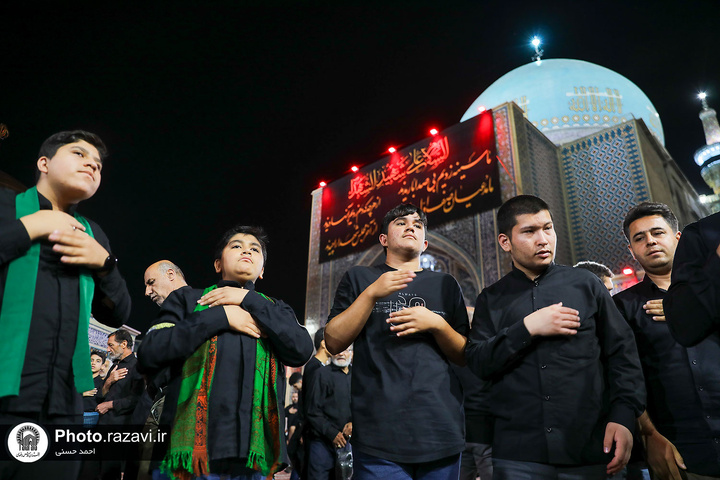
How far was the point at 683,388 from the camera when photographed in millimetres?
1678

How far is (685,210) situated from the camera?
12062 mm

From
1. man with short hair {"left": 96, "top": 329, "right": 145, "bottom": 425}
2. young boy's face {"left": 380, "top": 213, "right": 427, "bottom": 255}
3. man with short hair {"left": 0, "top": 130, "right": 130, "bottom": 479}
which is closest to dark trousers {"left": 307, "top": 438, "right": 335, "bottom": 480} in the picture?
man with short hair {"left": 96, "top": 329, "right": 145, "bottom": 425}

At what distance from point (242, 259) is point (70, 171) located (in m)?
0.75

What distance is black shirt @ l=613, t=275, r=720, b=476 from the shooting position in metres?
1.56

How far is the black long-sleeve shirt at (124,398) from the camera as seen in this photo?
313 cm

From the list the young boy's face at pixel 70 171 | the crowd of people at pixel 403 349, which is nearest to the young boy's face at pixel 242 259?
the crowd of people at pixel 403 349

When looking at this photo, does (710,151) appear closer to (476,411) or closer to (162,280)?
(476,411)

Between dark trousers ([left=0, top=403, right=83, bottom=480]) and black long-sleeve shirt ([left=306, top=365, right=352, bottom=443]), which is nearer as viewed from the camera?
dark trousers ([left=0, top=403, right=83, bottom=480])

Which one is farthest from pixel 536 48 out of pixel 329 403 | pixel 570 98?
pixel 329 403

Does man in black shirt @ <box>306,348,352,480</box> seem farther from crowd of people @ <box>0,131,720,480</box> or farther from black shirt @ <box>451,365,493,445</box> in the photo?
crowd of people @ <box>0,131,720,480</box>

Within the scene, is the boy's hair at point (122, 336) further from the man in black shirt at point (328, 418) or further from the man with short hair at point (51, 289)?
the man with short hair at point (51, 289)

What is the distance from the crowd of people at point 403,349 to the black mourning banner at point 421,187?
7.80 m

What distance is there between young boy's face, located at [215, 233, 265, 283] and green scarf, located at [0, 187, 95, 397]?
0.65 metres

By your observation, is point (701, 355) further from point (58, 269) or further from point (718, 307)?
point (58, 269)
